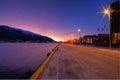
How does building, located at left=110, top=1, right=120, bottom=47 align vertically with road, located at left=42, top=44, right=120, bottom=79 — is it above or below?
above

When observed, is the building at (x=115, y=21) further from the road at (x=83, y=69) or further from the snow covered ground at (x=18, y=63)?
the road at (x=83, y=69)

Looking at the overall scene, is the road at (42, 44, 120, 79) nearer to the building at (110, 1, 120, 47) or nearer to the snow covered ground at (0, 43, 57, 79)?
the snow covered ground at (0, 43, 57, 79)

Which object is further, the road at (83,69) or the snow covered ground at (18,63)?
the snow covered ground at (18,63)

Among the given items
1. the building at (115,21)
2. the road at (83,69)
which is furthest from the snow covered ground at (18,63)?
the building at (115,21)

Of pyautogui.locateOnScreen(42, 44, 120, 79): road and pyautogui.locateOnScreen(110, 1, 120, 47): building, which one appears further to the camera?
pyautogui.locateOnScreen(110, 1, 120, 47): building

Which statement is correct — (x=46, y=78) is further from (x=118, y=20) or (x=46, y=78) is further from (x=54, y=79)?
(x=118, y=20)

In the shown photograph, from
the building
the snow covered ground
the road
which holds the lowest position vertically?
the snow covered ground

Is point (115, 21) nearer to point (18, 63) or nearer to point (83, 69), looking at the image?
point (18, 63)

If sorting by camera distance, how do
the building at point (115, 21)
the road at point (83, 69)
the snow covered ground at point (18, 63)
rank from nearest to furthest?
the road at point (83, 69) < the snow covered ground at point (18, 63) < the building at point (115, 21)

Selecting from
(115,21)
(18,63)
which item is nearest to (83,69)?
(18,63)

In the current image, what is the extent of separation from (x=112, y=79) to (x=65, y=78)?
73.9 inches

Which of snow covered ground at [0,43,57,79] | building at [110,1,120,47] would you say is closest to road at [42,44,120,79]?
snow covered ground at [0,43,57,79]

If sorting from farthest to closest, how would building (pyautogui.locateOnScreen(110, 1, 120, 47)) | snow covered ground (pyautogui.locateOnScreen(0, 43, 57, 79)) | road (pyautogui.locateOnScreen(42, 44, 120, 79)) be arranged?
building (pyautogui.locateOnScreen(110, 1, 120, 47)) → snow covered ground (pyautogui.locateOnScreen(0, 43, 57, 79)) → road (pyautogui.locateOnScreen(42, 44, 120, 79))

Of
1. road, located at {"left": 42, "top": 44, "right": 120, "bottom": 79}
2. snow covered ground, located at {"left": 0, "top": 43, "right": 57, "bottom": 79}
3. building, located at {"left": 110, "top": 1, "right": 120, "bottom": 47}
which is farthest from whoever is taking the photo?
building, located at {"left": 110, "top": 1, "right": 120, "bottom": 47}
